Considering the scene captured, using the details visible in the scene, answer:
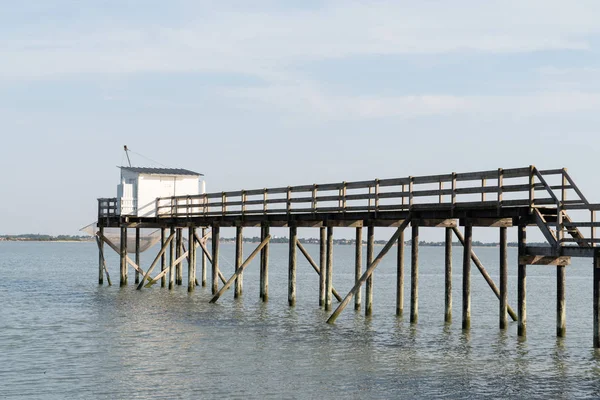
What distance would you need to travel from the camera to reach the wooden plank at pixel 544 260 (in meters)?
21.3

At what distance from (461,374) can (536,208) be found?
5161 millimetres

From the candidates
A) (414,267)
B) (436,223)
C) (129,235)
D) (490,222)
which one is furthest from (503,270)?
(129,235)

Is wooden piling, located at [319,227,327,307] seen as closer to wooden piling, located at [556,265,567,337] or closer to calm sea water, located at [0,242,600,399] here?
calm sea water, located at [0,242,600,399]

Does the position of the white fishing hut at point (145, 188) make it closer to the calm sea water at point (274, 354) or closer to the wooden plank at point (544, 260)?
the calm sea water at point (274, 354)

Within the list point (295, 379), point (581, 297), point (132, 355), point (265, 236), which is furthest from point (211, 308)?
point (581, 297)

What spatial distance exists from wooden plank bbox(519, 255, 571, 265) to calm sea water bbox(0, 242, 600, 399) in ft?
7.83

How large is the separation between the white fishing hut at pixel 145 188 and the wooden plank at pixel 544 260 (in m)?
24.2

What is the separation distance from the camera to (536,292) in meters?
52.2

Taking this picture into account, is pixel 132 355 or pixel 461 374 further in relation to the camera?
pixel 132 355

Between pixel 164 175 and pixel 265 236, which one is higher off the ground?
pixel 164 175

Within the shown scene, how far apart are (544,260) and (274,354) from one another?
24.1 feet

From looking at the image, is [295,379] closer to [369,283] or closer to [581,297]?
[369,283]

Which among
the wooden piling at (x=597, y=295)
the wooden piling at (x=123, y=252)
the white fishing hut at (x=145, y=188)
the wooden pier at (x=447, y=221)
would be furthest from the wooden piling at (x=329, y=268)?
the wooden piling at (x=123, y=252)

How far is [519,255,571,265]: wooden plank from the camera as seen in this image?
69.9 feet
